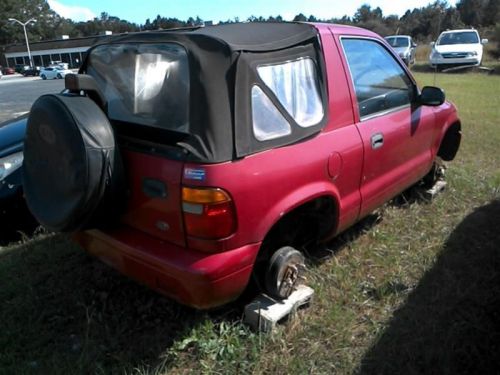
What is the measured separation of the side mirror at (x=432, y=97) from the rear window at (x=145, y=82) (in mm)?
2185

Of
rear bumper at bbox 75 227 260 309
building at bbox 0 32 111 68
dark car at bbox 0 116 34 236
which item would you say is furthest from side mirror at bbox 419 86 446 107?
building at bbox 0 32 111 68

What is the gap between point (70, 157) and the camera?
226 cm

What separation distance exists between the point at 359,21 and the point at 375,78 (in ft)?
249

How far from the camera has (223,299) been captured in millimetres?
2324

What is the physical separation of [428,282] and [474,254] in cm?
61

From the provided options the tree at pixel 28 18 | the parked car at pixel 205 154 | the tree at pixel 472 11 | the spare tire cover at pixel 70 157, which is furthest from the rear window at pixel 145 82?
the tree at pixel 28 18

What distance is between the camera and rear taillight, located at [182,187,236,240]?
83.8 inches

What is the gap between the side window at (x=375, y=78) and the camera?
10.1 feet

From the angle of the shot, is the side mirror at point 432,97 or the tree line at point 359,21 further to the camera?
the tree line at point 359,21

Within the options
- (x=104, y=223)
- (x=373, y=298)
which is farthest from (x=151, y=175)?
(x=373, y=298)

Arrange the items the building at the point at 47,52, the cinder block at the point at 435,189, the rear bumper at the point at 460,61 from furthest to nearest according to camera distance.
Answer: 1. the building at the point at 47,52
2. the rear bumper at the point at 460,61
3. the cinder block at the point at 435,189

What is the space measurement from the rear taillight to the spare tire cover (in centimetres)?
47

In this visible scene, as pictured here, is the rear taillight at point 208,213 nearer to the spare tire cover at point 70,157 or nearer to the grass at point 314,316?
the spare tire cover at point 70,157

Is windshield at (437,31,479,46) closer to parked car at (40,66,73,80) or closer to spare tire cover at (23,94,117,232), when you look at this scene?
spare tire cover at (23,94,117,232)
